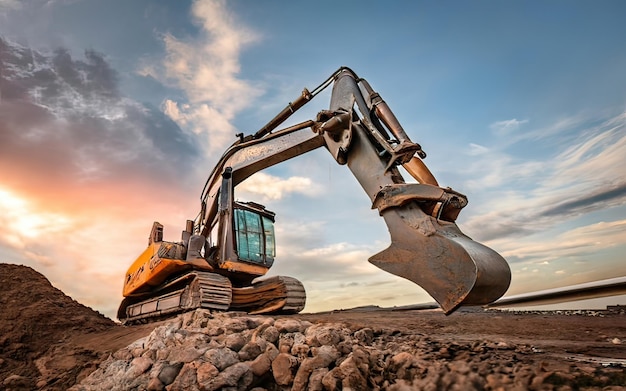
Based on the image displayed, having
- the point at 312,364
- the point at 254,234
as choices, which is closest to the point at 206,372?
the point at 312,364

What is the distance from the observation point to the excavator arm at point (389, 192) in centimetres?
310

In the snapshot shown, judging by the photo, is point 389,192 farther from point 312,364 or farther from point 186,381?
point 186,381

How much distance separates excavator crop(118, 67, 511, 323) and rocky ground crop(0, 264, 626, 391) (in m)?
0.66

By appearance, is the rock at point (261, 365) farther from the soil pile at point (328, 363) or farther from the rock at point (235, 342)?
the rock at point (235, 342)

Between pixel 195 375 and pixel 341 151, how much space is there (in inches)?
118

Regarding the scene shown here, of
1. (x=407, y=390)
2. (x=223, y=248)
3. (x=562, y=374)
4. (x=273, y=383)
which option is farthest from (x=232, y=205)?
(x=562, y=374)

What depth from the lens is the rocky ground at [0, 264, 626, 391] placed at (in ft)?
6.87

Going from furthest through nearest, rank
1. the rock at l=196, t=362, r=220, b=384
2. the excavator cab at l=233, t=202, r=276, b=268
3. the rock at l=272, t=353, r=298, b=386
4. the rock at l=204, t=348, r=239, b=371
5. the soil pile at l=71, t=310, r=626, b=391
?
the excavator cab at l=233, t=202, r=276, b=268
the rock at l=204, t=348, r=239, b=371
the rock at l=196, t=362, r=220, b=384
the rock at l=272, t=353, r=298, b=386
the soil pile at l=71, t=310, r=626, b=391

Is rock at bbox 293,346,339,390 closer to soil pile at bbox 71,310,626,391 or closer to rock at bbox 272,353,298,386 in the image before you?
soil pile at bbox 71,310,626,391

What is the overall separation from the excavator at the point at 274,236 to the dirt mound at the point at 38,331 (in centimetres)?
135

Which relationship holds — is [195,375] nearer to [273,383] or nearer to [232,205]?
[273,383]

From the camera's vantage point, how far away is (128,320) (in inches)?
376

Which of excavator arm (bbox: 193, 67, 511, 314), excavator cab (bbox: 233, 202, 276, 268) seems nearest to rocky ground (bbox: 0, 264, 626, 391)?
excavator arm (bbox: 193, 67, 511, 314)

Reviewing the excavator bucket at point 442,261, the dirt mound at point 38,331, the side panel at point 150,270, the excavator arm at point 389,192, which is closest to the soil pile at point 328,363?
the excavator bucket at point 442,261
